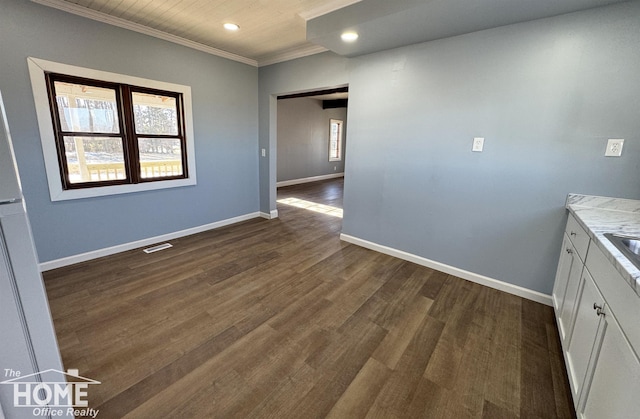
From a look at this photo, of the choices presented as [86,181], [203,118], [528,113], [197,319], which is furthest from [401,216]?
[86,181]

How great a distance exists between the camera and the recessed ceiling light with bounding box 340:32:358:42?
2.50m

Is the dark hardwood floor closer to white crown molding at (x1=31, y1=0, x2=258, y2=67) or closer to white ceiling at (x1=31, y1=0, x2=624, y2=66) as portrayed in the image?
white ceiling at (x1=31, y1=0, x2=624, y2=66)

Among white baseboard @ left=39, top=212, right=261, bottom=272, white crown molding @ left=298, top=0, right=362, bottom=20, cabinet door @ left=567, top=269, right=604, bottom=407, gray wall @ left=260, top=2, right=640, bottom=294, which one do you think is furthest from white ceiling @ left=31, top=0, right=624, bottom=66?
white baseboard @ left=39, top=212, right=261, bottom=272

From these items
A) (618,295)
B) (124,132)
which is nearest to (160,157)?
(124,132)

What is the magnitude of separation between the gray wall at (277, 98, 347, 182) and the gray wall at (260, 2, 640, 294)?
4.63 meters

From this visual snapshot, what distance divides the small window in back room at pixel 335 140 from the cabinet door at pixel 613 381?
8955 mm

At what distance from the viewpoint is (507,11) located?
6.59ft

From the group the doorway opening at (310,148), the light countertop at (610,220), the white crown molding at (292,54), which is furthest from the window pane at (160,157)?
the light countertop at (610,220)

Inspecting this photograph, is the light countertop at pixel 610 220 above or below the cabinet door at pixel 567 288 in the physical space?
above

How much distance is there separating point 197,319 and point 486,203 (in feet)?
9.05

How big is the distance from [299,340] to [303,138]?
23.7 ft

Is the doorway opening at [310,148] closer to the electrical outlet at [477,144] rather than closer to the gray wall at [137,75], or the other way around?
the gray wall at [137,75]

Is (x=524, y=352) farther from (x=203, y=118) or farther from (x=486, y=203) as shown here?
(x=203, y=118)

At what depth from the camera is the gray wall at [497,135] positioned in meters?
1.97
